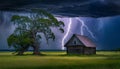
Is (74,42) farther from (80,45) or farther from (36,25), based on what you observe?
(36,25)

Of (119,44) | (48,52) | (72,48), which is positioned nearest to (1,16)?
(48,52)

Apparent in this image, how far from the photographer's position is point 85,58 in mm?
7062

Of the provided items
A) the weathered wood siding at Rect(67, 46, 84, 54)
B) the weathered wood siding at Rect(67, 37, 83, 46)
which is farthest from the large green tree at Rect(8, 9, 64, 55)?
the weathered wood siding at Rect(67, 46, 84, 54)

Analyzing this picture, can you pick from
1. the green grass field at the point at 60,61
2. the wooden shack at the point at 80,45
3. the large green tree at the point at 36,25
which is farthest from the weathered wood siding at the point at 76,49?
the large green tree at the point at 36,25

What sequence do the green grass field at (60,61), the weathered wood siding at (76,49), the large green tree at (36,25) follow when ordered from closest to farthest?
the green grass field at (60,61), the large green tree at (36,25), the weathered wood siding at (76,49)

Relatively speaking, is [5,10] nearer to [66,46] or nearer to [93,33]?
[66,46]

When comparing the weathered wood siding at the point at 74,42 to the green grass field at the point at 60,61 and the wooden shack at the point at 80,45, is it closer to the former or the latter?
the wooden shack at the point at 80,45

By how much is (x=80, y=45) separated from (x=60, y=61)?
1.10 m

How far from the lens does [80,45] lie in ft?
24.7

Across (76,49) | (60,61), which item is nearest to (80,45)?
(76,49)

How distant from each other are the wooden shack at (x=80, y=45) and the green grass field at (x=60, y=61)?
0.14 m

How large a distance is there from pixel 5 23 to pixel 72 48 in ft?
5.23

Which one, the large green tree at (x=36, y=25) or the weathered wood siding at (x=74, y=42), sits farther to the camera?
the weathered wood siding at (x=74, y=42)

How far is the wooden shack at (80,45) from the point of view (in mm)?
7258
